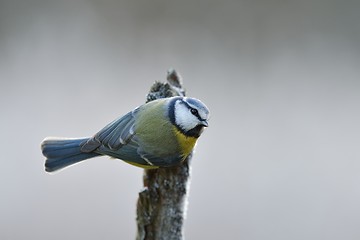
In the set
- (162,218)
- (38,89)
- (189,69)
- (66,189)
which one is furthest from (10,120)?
(162,218)

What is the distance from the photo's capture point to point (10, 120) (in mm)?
3316

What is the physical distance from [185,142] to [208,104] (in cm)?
179

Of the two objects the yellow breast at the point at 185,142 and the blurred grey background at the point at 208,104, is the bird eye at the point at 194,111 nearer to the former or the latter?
the yellow breast at the point at 185,142

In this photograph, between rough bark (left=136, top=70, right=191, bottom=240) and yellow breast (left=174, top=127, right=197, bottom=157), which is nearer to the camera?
rough bark (left=136, top=70, right=191, bottom=240)

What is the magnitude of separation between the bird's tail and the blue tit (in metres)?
0.05

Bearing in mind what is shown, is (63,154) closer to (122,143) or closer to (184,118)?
(122,143)

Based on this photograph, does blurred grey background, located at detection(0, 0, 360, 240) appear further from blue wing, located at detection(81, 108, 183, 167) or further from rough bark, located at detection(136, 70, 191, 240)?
rough bark, located at detection(136, 70, 191, 240)

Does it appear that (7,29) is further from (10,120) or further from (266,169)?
(266,169)

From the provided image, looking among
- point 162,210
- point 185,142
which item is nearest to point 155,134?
point 185,142

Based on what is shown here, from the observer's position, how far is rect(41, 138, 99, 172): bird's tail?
1657 millimetres

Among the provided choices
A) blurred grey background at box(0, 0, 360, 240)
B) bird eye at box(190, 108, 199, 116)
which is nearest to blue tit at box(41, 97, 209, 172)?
bird eye at box(190, 108, 199, 116)

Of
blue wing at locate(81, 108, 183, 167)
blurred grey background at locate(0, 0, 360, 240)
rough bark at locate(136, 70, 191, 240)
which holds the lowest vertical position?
rough bark at locate(136, 70, 191, 240)

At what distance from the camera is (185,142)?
4.99ft

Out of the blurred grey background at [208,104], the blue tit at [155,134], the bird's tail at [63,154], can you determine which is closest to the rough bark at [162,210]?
the blue tit at [155,134]
